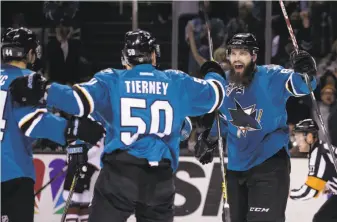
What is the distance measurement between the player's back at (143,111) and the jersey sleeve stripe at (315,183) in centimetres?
166

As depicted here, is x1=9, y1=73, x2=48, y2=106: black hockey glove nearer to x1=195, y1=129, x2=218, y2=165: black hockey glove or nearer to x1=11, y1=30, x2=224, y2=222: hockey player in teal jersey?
x1=11, y1=30, x2=224, y2=222: hockey player in teal jersey

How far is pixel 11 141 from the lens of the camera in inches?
137

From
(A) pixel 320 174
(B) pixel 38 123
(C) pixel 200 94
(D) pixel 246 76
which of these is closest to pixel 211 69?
(D) pixel 246 76

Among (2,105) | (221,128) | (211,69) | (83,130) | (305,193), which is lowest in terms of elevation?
(305,193)

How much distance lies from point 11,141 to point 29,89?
1.04 ft

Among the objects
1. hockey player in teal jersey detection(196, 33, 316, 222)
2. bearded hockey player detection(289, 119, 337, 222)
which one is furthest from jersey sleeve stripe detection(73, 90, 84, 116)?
bearded hockey player detection(289, 119, 337, 222)

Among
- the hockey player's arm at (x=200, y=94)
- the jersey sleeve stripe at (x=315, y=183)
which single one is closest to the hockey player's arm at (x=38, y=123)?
the hockey player's arm at (x=200, y=94)

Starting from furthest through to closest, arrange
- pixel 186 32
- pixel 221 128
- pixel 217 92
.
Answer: pixel 186 32 < pixel 221 128 < pixel 217 92

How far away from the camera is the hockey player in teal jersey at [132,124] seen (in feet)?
10.7

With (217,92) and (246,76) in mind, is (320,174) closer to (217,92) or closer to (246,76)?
(246,76)

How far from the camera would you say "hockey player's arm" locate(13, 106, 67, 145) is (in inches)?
135

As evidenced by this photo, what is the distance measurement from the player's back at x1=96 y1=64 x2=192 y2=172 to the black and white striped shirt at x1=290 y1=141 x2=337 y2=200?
1.61 meters

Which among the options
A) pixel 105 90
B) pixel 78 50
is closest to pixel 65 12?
pixel 78 50

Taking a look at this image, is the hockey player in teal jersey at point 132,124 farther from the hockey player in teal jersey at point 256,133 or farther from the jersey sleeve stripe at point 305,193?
the jersey sleeve stripe at point 305,193
